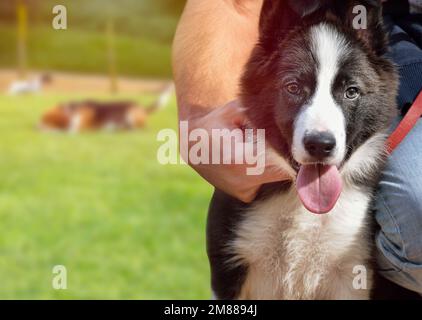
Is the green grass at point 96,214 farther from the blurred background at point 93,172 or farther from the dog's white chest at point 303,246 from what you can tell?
the dog's white chest at point 303,246

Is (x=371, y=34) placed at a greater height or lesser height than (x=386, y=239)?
greater

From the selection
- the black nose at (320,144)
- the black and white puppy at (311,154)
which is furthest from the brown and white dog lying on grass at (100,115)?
the black nose at (320,144)

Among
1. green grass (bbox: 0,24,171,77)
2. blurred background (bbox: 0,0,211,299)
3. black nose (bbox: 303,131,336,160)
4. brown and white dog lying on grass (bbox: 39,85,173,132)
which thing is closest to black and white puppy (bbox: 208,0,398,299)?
black nose (bbox: 303,131,336,160)

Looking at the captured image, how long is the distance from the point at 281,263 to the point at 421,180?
1.10 feet

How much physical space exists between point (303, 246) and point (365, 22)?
0.44 metres

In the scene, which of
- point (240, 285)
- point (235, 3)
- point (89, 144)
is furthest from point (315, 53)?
point (89, 144)

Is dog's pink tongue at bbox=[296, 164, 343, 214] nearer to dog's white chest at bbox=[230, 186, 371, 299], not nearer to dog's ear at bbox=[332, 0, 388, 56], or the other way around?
dog's white chest at bbox=[230, 186, 371, 299]

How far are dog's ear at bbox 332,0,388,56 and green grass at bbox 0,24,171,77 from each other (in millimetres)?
2596

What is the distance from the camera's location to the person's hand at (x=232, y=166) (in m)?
1.34

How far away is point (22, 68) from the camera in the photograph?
14.2ft

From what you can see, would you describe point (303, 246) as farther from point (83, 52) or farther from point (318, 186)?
point (83, 52)

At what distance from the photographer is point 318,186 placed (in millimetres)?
1307

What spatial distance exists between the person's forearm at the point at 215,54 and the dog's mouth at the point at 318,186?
208 millimetres

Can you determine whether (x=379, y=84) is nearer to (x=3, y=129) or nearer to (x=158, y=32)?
(x=158, y=32)
